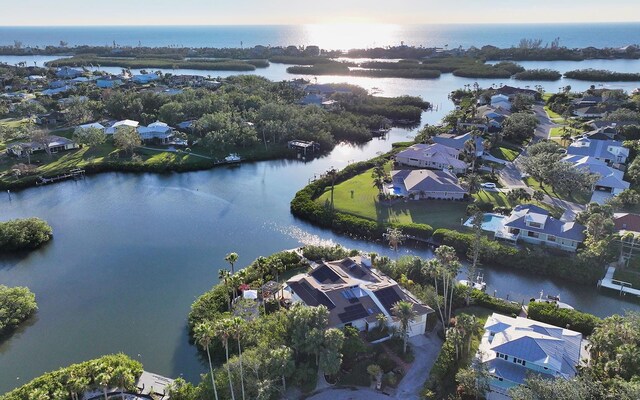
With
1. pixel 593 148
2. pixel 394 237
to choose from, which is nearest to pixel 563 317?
pixel 394 237

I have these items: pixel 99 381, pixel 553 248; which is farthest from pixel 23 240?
pixel 553 248

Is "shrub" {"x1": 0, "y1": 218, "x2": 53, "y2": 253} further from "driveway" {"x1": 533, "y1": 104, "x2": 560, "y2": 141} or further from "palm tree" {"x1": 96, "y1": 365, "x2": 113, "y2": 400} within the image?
"driveway" {"x1": 533, "y1": 104, "x2": 560, "y2": 141}

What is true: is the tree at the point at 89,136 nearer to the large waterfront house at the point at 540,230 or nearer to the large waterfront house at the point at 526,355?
the large waterfront house at the point at 540,230

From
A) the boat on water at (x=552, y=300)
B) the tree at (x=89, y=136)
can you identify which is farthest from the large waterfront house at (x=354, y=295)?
the tree at (x=89, y=136)

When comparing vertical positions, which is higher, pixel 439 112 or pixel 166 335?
pixel 439 112

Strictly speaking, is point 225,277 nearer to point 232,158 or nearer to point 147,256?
point 147,256

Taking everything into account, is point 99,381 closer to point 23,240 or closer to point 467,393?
point 467,393
